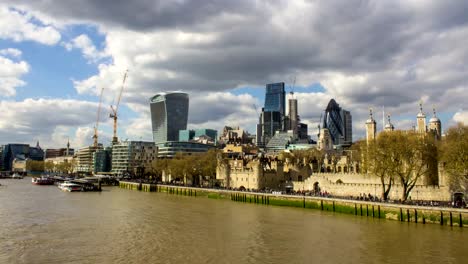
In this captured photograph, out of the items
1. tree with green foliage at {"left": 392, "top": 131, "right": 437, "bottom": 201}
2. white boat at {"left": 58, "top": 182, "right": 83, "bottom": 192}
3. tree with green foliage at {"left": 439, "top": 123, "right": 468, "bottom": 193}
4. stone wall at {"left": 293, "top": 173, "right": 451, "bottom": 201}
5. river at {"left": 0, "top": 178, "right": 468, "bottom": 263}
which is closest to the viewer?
river at {"left": 0, "top": 178, "right": 468, "bottom": 263}

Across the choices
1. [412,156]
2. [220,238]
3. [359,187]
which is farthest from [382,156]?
[220,238]

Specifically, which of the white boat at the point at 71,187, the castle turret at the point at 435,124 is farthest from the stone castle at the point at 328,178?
the white boat at the point at 71,187

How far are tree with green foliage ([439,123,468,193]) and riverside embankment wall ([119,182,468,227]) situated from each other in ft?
24.7

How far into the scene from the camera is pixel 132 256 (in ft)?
117

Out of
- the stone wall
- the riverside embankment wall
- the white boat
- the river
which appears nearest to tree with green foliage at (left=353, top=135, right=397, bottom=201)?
the stone wall

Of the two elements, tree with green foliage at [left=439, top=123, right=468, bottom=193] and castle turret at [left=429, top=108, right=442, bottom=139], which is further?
castle turret at [left=429, top=108, right=442, bottom=139]

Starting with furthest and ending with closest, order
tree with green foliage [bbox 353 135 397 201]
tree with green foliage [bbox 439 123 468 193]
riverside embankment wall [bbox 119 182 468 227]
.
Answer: tree with green foliage [bbox 353 135 397 201]
tree with green foliage [bbox 439 123 468 193]
riverside embankment wall [bbox 119 182 468 227]

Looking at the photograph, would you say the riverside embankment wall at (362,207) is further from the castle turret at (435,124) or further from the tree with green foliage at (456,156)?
the castle turret at (435,124)

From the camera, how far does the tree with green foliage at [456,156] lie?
54.5m

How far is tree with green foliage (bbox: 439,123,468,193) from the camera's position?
179ft

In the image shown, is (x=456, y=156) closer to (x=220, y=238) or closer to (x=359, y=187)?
(x=359, y=187)

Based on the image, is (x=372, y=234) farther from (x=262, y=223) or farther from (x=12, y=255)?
(x=12, y=255)

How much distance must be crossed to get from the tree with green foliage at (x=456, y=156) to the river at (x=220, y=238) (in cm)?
992

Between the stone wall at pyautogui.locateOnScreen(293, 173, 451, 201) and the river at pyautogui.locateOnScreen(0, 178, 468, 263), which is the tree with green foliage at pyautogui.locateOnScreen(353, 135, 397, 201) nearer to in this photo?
the stone wall at pyautogui.locateOnScreen(293, 173, 451, 201)
